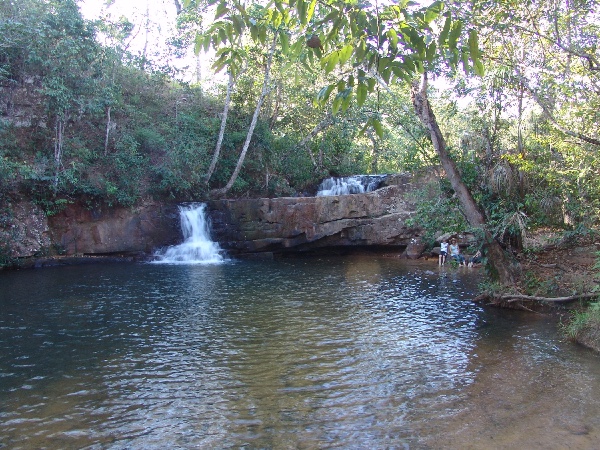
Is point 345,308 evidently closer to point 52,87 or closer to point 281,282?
point 281,282

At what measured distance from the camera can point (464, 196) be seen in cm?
1143

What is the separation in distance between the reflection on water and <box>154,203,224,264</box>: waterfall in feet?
23.9

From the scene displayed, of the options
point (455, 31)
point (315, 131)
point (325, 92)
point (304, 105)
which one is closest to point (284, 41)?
point (325, 92)

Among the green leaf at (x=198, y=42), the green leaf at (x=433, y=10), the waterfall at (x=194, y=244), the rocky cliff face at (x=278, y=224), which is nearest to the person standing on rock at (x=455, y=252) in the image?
the rocky cliff face at (x=278, y=224)

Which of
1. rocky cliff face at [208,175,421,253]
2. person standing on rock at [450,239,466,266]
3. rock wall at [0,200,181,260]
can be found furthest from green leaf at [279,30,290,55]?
rocky cliff face at [208,175,421,253]

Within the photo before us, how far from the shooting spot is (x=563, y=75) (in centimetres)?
1061

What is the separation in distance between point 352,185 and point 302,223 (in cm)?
490

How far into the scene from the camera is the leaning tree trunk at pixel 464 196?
11039 millimetres

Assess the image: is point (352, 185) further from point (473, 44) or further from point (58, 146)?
point (473, 44)

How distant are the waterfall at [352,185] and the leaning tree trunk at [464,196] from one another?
12638 mm

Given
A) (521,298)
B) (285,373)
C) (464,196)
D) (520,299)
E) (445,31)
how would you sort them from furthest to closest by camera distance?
(464,196)
(520,299)
(521,298)
(285,373)
(445,31)

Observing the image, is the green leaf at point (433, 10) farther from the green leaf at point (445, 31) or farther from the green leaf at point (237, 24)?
the green leaf at point (237, 24)

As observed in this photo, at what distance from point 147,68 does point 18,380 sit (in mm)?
22755

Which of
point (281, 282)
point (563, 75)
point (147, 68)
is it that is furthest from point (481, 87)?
point (147, 68)
